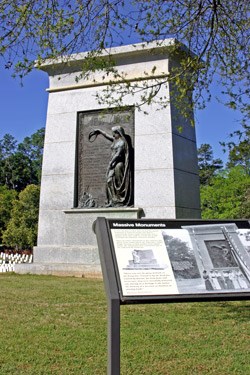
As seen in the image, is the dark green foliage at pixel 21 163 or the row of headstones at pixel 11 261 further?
the dark green foliage at pixel 21 163

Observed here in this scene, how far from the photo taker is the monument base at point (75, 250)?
11.6 metres

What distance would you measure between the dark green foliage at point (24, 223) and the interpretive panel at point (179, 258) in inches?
A: 1285

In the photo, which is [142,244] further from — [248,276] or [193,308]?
[193,308]

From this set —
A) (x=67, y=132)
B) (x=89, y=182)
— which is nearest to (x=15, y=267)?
(x=89, y=182)

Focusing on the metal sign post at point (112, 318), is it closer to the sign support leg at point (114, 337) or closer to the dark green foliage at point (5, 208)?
the sign support leg at point (114, 337)

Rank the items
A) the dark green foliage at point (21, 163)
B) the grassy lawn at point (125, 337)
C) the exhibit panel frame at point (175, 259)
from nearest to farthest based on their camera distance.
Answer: the exhibit panel frame at point (175, 259) < the grassy lawn at point (125, 337) < the dark green foliage at point (21, 163)

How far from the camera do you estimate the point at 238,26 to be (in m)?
7.89

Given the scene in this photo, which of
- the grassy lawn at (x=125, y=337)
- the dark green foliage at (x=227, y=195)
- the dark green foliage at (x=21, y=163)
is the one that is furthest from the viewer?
the dark green foliage at (x=21, y=163)

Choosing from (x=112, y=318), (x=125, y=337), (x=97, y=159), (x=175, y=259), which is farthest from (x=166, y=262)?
(x=97, y=159)

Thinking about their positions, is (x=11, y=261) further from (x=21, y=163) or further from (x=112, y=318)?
(x=21, y=163)

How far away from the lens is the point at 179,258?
11.4 ft

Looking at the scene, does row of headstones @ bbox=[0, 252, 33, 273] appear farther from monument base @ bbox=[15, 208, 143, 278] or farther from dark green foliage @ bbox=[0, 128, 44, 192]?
dark green foliage @ bbox=[0, 128, 44, 192]

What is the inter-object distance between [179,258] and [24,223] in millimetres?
34103

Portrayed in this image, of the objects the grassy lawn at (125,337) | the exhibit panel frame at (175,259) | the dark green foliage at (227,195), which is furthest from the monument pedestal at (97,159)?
the dark green foliage at (227,195)
